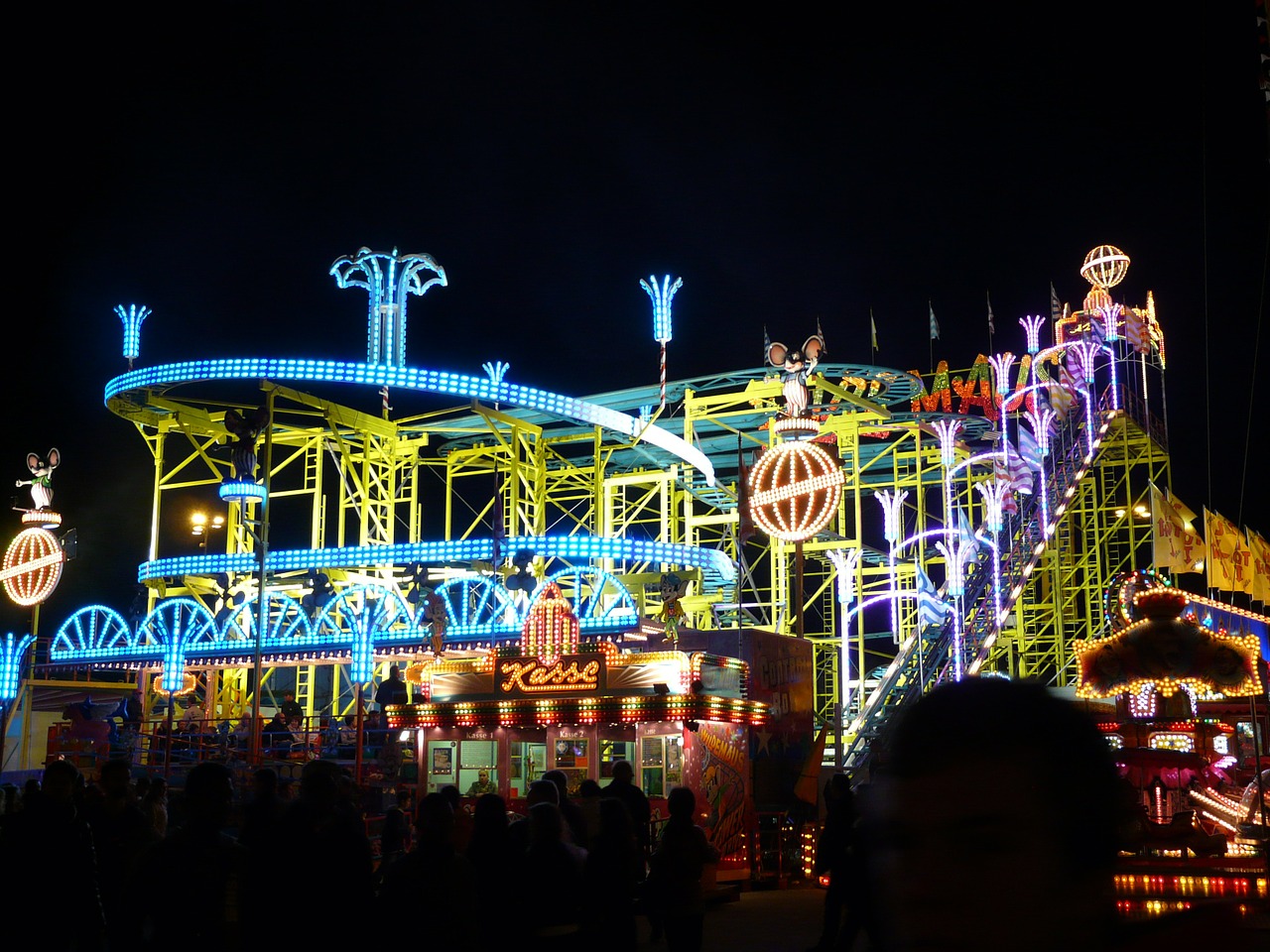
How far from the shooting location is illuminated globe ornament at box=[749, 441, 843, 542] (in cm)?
2448

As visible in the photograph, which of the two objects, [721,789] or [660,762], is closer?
[721,789]

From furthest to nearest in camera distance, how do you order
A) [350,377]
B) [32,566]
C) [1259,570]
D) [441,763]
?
1. [1259,570]
2. [32,566]
3. [350,377]
4. [441,763]

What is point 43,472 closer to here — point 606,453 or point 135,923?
point 606,453

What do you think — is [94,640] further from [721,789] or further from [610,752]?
[721,789]

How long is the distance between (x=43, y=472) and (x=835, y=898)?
26.7 meters

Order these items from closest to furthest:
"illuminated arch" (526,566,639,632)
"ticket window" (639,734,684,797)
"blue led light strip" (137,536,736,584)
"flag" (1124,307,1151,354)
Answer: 1. "ticket window" (639,734,684,797)
2. "illuminated arch" (526,566,639,632)
3. "blue led light strip" (137,536,736,584)
4. "flag" (1124,307,1151,354)

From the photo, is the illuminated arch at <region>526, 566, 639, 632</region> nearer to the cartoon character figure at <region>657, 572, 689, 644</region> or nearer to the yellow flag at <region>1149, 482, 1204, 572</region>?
the cartoon character figure at <region>657, 572, 689, 644</region>

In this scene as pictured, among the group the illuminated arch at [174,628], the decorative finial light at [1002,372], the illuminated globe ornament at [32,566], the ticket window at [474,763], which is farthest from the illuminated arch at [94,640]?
the decorative finial light at [1002,372]

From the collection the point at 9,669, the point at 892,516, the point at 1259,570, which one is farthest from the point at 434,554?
the point at 1259,570

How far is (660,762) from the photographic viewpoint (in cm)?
2014

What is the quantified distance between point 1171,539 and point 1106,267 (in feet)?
28.9

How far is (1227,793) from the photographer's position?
78.6 feet

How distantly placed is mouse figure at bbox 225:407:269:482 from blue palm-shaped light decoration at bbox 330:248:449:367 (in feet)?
13.2

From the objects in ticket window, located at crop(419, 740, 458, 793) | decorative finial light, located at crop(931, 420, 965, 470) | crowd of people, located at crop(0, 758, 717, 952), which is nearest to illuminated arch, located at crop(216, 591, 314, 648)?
ticket window, located at crop(419, 740, 458, 793)
